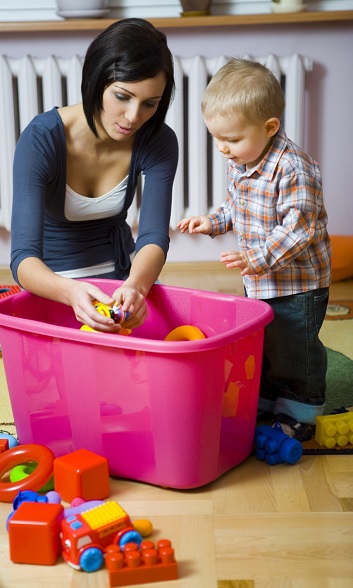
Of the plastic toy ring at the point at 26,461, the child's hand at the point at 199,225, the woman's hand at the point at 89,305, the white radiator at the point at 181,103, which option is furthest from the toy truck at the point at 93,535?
the white radiator at the point at 181,103

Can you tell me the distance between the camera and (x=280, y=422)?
4.47 ft

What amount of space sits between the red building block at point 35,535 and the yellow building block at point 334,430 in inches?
19.7

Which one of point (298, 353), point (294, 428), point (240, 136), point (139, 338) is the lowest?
point (294, 428)

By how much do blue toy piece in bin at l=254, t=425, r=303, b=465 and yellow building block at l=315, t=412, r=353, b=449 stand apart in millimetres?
69

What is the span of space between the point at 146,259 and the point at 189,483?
396mm

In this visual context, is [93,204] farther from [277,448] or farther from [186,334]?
[277,448]

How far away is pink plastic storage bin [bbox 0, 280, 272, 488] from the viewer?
3.60 feet

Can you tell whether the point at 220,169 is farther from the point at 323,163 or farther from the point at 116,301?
the point at 116,301

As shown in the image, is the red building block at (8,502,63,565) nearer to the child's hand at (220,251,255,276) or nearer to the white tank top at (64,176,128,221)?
the child's hand at (220,251,255,276)

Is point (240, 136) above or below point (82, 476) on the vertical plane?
above

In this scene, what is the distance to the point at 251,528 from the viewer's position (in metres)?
1.05

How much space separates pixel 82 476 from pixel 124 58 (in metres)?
0.64

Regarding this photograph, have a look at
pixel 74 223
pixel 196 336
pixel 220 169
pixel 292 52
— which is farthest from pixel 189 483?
pixel 292 52

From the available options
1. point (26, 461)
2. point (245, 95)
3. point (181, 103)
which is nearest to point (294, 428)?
point (26, 461)
